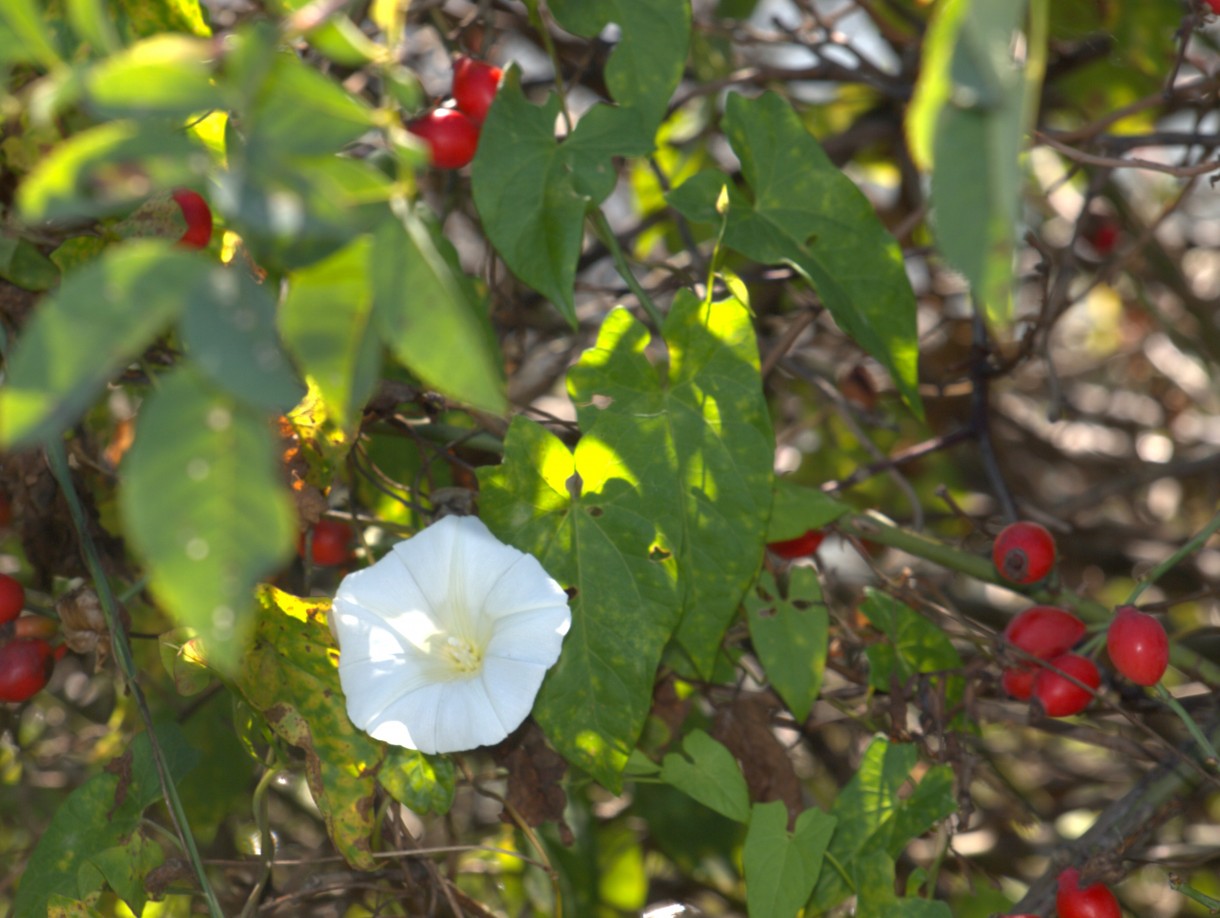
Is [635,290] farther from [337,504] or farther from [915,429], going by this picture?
[915,429]

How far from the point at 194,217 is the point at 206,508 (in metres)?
0.79

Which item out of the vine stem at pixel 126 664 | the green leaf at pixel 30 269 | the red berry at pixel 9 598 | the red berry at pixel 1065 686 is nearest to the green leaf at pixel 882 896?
the red berry at pixel 1065 686

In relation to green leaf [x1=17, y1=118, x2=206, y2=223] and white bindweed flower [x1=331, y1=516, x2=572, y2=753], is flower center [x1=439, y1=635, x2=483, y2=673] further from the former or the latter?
green leaf [x1=17, y1=118, x2=206, y2=223]

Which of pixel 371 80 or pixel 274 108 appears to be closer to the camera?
pixel 274 108

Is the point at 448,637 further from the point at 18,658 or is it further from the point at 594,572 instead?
the point at 18,658

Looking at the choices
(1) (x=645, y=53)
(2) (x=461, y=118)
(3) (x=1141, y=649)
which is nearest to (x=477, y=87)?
(2) (x=461, y=118)

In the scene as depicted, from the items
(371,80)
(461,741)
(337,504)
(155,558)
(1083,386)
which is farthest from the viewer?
(1083,386)

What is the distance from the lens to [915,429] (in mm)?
2498

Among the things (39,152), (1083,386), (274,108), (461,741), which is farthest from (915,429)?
(274,108)

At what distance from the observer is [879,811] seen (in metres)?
1.30

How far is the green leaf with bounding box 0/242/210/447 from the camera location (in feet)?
1.74

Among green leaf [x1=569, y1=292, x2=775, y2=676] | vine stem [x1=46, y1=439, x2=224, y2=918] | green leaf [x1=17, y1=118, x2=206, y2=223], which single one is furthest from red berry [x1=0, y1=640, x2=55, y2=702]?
green leaf [x1=17, y1=118, x2=206, y2=223]

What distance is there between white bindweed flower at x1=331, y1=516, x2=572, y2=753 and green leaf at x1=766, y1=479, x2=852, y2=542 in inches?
13.8

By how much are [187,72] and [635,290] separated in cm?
81
